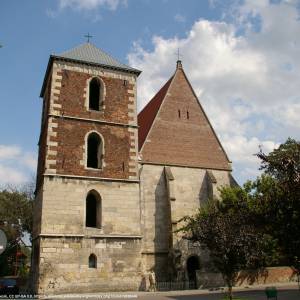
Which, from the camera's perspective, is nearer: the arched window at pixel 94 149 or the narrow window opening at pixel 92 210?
the narrow window opening at pixel 92 210

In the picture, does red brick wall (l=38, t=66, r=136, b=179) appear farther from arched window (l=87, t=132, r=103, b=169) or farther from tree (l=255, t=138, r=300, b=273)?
tree (l=255, t=138, r=300, b=273)

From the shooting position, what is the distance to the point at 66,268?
2052cm

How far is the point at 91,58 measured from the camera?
84.2ft

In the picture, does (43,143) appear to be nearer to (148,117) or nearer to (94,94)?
(94,94)

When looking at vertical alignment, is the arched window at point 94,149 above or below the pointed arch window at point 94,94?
A: below

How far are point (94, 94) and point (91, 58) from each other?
234cm

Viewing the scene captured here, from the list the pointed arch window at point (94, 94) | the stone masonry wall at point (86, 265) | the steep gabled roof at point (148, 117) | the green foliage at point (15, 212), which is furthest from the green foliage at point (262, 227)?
the green foliage at point (15, 212)

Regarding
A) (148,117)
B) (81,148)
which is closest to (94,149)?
(81,148)

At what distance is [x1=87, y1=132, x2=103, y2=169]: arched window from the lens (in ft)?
78.8

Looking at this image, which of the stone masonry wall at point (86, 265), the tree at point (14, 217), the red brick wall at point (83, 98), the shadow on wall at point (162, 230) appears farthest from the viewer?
the tree at point (14, 217)

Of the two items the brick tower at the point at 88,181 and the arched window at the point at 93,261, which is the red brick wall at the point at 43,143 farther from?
the arched window at the point at 93,261

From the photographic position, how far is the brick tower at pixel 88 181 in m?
20.8

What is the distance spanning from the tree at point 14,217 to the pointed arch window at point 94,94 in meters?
21.0

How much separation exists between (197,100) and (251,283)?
49.0ft
